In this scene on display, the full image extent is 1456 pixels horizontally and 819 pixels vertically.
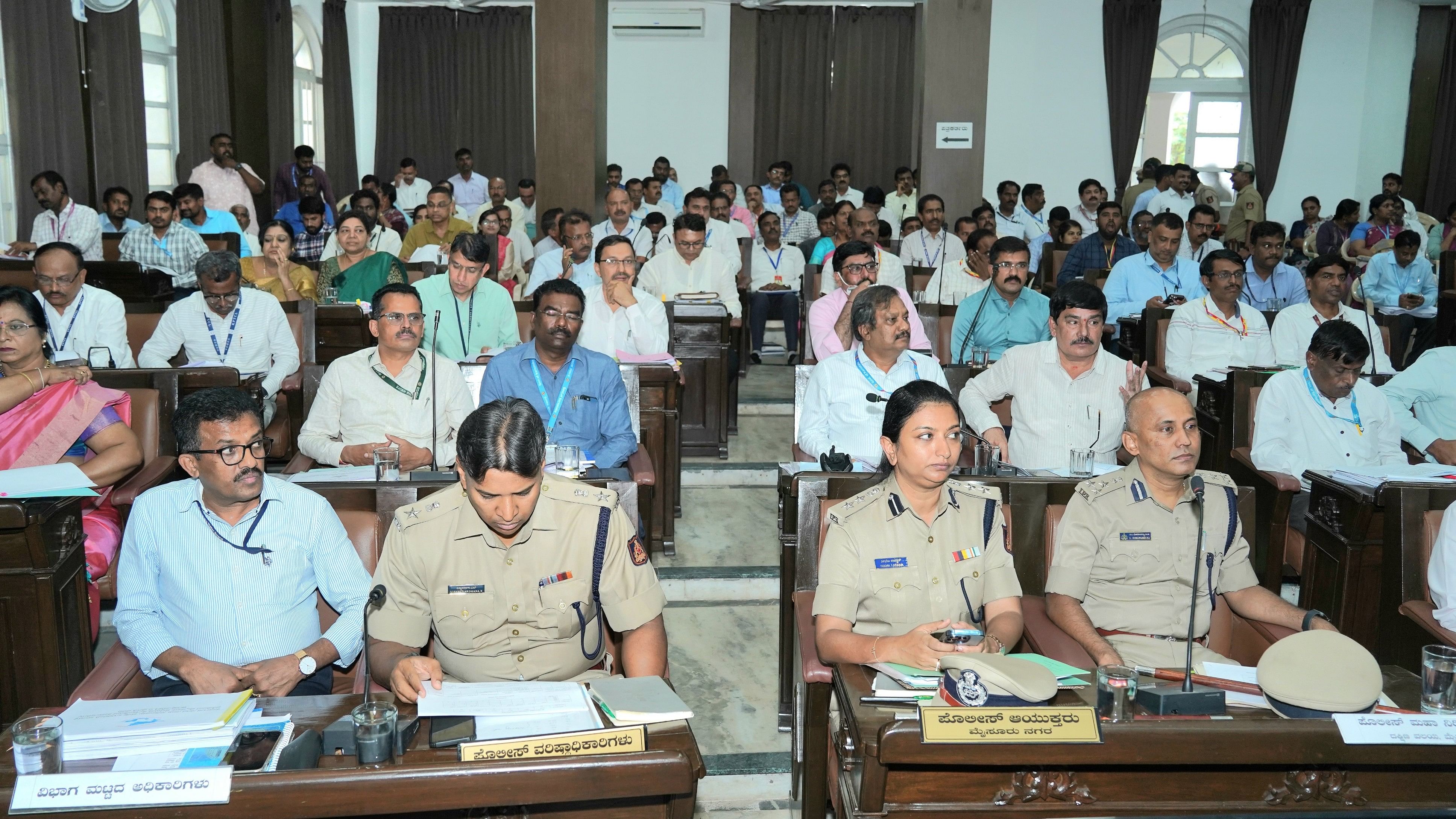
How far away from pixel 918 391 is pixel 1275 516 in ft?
6.32

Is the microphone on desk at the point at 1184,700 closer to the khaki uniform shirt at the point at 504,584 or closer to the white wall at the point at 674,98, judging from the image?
the khaki uniform shirt at the point at 504,584

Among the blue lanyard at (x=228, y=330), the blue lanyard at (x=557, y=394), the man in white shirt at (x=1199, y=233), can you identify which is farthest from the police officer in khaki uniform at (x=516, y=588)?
the man in white shirt at (x=1199, y=233)

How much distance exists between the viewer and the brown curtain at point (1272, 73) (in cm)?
1242

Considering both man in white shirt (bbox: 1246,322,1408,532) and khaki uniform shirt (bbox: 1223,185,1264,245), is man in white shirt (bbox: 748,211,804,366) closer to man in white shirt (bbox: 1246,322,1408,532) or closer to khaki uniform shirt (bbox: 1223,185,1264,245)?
man in white shirt (bbox: 1246,322,1408,532)

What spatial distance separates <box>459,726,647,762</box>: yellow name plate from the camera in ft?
5.17

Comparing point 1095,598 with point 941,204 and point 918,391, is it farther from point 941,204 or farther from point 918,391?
point 941,204

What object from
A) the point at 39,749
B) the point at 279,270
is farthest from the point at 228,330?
the point at 39,749

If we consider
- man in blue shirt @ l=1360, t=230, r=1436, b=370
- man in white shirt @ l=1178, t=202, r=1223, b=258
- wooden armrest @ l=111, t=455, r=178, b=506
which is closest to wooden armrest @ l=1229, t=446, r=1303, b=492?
man in white shirt @ l=1178, t=202, r=1223, b=258

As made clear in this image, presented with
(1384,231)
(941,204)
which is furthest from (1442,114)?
(941,204)

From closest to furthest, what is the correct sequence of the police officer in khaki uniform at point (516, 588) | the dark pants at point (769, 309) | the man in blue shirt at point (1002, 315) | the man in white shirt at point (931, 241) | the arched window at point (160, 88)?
the police officer in khaki uniform at point (516, 588) → the man in blue shirt at point (1002, 315) → the dark pants at point (769, 309) → the man in white shirt at point (931, 241) → the arched window at point (160, 88)

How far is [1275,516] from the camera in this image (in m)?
3.58

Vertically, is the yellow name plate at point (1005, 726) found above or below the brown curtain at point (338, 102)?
below

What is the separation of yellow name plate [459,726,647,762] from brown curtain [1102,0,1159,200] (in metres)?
12.4

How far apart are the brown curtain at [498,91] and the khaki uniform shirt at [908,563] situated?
1283 centimetres
